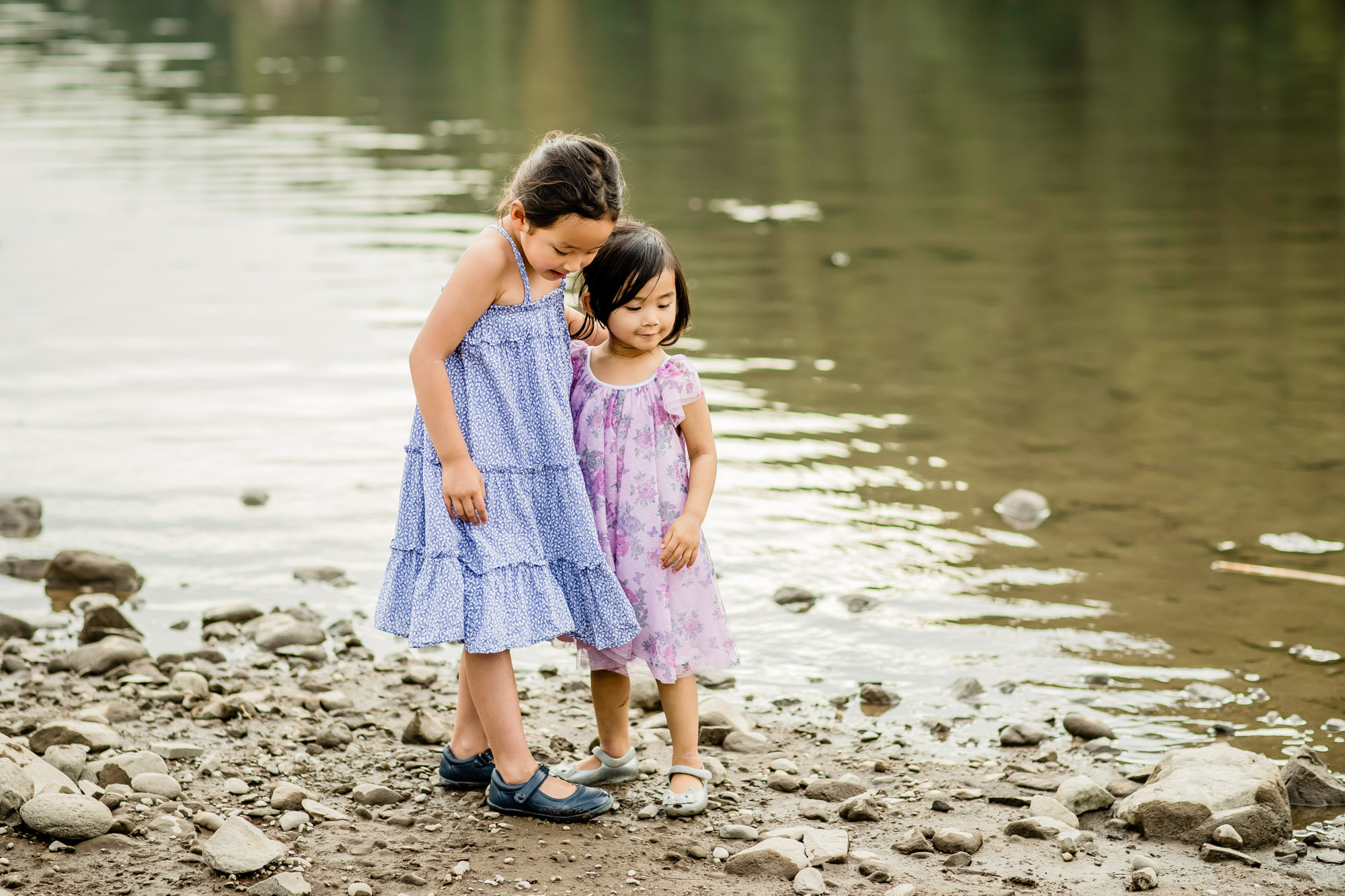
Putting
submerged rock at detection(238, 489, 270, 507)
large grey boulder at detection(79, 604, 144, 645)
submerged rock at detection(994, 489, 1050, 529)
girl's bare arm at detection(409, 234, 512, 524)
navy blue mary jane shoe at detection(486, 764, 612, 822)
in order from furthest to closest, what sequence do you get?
1. submerged rock at detection(238, 489, 270, 507)
2. submerged rock at detection(994, 489, 1050, 529)
3. large grey boulder at detection(79, 604, 144, 645)
4. navy blue mary jane shoe at detection(486, 764, 612, 822)
5. girl's bare arm at detection(409, 234, 512, 524)

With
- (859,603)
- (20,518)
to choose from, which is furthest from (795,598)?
A: (20,518)

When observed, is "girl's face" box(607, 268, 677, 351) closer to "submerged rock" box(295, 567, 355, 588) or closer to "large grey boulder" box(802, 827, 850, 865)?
"large grey boulder" box(802, 827, 850, 865)

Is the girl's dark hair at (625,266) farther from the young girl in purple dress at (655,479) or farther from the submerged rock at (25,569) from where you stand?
the submerged rock at (25,569)

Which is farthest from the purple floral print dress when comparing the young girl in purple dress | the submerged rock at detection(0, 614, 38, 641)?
the submerged rock at detection(0, 614, 38, 641)

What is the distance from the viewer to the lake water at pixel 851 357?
4.98 metres

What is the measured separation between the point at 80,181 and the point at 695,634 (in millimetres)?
12896

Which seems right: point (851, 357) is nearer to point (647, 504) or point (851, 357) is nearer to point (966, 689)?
point (966, 689)

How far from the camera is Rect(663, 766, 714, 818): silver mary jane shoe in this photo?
3.63m

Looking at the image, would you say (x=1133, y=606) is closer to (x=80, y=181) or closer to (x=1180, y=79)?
(x=80, y=181)

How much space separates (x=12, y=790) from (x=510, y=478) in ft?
4.49

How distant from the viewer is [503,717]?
3.57 m

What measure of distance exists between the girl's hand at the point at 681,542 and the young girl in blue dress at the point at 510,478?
155mm

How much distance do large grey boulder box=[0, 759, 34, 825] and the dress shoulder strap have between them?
1.65 metres

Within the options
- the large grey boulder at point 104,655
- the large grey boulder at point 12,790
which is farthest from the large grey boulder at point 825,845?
the large grey boulder at point 104,655
